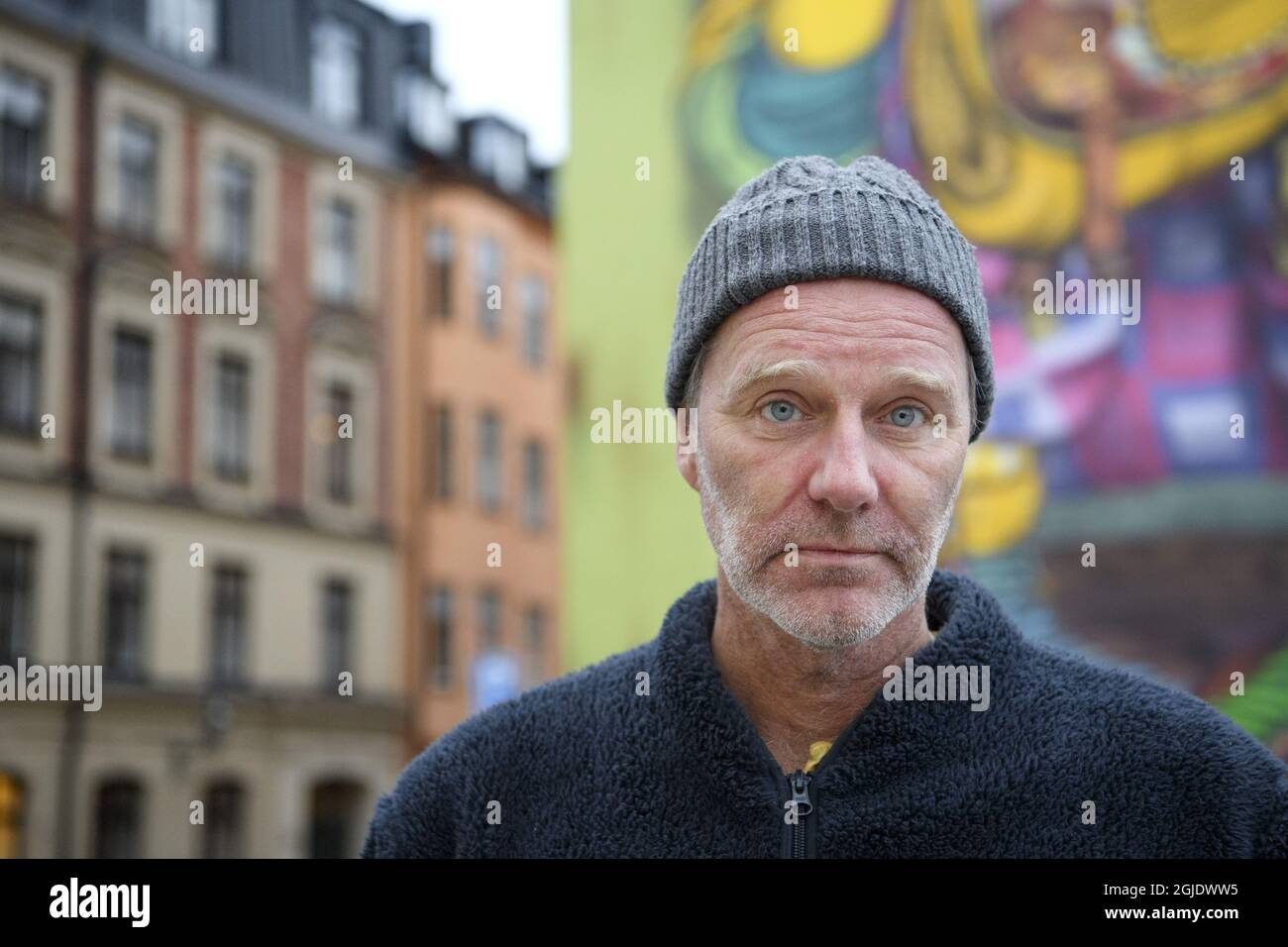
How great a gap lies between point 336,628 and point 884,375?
16727 millimetres

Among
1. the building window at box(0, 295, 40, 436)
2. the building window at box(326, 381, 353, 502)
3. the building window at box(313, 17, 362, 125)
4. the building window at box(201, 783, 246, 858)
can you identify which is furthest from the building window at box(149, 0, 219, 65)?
the building window at box(201, 783, 246, 858)

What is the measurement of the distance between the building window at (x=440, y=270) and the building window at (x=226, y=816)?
6.15 meters

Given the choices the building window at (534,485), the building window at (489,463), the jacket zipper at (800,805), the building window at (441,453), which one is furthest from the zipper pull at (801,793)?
the building window at (534,485)

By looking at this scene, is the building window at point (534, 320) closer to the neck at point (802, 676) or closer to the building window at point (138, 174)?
the building window at point (138, 174)

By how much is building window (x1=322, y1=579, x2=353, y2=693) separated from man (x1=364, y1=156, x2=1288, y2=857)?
16.1 m

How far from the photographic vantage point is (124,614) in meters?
15.6

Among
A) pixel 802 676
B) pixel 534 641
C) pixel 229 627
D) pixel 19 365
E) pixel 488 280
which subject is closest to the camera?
pixel 802 676

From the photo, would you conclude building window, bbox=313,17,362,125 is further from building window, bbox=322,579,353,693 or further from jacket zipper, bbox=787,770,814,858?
jacket zipper, bbox=787,770,814,858

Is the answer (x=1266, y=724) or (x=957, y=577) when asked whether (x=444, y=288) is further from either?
(x=957, y=577)

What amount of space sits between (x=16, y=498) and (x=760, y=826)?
14049mm

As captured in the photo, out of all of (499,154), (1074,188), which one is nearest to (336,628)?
(499,154)

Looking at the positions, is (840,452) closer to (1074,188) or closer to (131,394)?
(1074,188)
